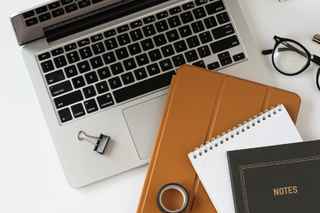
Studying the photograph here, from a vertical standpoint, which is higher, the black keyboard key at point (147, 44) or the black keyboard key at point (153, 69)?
the black keyboard key at point (147, 44)

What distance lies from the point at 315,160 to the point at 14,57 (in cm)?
48

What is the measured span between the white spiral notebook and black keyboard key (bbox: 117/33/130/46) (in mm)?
198

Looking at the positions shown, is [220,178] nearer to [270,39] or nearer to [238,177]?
[238,177]

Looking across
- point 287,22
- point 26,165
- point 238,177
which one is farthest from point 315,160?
point 26,165

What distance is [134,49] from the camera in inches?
35.5

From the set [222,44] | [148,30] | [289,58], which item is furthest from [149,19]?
[289,58]

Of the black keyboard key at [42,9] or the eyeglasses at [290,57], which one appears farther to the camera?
the eyeglasses at [290,57]

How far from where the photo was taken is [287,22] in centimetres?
93

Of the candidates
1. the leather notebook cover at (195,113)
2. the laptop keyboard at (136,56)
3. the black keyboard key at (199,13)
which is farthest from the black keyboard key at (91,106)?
the black keyboard key at (199,13)

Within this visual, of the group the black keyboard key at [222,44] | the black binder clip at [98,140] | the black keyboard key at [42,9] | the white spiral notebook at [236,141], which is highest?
the black keyboard key at [42,9]

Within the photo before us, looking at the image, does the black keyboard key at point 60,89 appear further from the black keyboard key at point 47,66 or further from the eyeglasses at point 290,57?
the eyeglasses at point 290,57

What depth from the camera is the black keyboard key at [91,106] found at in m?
0.89

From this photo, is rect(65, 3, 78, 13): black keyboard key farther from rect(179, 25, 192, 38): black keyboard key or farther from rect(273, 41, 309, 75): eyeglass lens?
rect(273, 41, 309, 75): eyeglass lens

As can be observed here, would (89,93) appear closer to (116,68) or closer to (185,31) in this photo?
(116,68)
